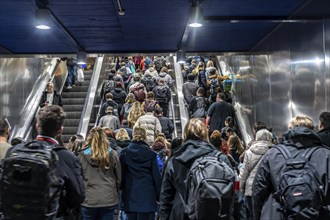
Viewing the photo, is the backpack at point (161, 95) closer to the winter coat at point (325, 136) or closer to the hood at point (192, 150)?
the winter coat at point (325, 136)

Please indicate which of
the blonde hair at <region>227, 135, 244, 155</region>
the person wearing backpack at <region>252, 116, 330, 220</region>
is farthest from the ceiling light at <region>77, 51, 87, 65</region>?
the person wearing backpack at <region>252, 116, 330, 220</region>

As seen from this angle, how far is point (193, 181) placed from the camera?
445 cm

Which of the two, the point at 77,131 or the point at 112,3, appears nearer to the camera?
the point at 112,3

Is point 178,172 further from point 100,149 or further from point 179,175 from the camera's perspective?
point 100,149

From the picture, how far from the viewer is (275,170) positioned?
4.68 m

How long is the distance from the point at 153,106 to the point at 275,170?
8.91m

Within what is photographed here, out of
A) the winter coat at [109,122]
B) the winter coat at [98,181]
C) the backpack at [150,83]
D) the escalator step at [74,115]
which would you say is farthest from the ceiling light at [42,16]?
the backpack at [150,83]

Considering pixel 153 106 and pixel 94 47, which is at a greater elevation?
pixel 94 47

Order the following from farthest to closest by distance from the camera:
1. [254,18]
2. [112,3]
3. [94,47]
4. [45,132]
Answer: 1. [94,47]
2. [254,18]
3. [112,3]
4. [45,132]

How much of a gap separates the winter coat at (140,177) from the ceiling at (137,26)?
2537mm

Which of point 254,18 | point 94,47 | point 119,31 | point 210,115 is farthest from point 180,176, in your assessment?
point 210,115

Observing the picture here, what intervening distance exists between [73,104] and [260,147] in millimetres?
10829

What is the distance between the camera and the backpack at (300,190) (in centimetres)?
439

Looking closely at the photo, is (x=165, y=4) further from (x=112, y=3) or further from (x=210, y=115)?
(x=210, y=115)
